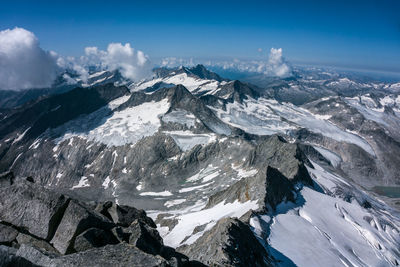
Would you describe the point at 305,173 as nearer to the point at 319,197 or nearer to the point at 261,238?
the point at 319,197

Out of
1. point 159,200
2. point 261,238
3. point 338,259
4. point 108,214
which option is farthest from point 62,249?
point 159,200

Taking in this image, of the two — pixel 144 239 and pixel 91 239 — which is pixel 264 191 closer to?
pixel 144 239

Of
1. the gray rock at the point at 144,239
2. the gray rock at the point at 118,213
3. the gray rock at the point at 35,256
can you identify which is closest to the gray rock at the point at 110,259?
the gray rock at the point at 35,256

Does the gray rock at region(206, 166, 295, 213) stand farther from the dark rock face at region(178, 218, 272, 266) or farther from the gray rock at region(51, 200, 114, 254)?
the gray rock at region(51, 200, 114, 254)

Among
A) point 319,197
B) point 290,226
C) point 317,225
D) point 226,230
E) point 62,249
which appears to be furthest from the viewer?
point 319,197

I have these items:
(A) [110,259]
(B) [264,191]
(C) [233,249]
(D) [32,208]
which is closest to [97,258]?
(A) [110,259]

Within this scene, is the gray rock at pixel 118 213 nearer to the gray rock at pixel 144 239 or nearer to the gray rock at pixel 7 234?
the gray rock at pixel 144 239
